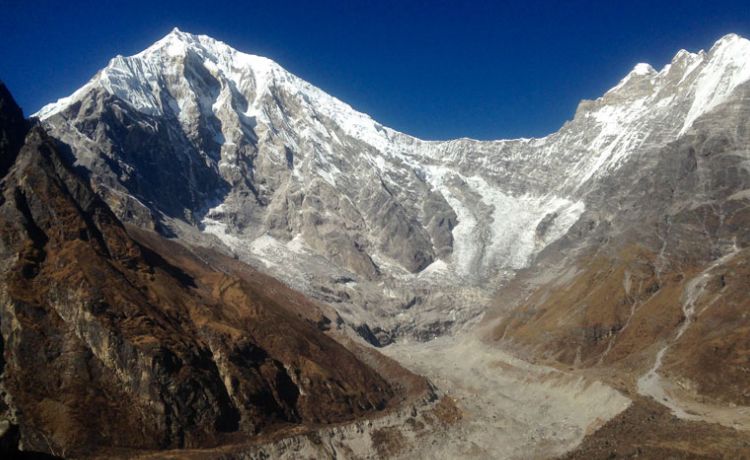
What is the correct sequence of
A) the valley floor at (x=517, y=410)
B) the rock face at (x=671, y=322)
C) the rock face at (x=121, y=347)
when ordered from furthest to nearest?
the rock face at (x=671, y=322) < the valley floor at (x=517, y=410) < the rock face at (x=121, y=347)

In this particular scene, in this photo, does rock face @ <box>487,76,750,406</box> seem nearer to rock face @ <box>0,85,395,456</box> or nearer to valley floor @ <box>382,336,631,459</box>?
valley floor @ <box>382,336,631,459</box>

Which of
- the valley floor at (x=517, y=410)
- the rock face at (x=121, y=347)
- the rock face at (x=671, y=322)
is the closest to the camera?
the rock face at (x=121, y=347)

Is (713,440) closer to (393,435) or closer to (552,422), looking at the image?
(552,422)

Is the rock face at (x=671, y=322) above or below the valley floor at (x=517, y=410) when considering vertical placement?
above

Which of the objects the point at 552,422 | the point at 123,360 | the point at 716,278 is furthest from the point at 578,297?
the point at 123,360

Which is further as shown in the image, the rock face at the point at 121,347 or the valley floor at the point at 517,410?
the valley floor at the point at 517,410

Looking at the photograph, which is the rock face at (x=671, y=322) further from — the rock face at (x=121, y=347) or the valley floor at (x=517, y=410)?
the rock face at (x=121, y=347)

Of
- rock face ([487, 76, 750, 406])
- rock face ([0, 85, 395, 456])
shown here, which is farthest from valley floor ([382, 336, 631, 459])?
rock face ([0, 85, 395, 456])

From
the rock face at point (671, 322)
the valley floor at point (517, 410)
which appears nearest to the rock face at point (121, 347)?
the valley floor at point (517, 410)

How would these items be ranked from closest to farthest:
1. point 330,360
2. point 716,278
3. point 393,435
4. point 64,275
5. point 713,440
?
point 713,440
point 64,275
point 393,435
point 330,360
point 716,278
